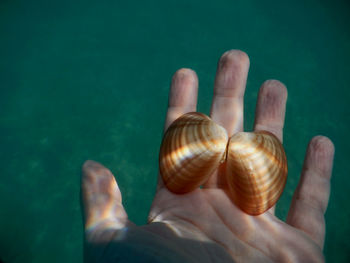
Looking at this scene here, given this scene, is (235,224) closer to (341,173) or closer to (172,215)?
(172,215)

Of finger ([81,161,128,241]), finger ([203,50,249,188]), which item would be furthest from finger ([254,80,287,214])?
finger ([81,161,128,241])

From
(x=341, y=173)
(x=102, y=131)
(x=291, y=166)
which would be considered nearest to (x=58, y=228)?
(x=102, y=131)

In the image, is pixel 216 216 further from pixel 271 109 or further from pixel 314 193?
pixel 271 109

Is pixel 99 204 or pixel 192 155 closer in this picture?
pixel 99 204

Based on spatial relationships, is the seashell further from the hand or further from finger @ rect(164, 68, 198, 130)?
finger @ rect(164, 68, 198, 130)

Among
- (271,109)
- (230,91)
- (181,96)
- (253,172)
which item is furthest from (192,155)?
(271,109)

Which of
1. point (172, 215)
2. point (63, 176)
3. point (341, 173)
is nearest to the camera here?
point (172, 215)

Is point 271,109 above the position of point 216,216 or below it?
above

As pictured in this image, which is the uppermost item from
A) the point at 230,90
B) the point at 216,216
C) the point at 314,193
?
the point at 230,90
